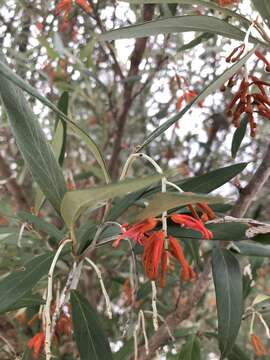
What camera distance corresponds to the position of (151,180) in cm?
40

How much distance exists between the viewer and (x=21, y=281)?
0.59 m

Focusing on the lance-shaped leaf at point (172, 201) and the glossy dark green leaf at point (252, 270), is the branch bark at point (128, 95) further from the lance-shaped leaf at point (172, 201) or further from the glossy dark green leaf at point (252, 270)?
the lance-shaped leaf at point (172, 201)

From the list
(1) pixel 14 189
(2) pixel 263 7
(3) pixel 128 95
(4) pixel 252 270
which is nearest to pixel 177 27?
(2) pixel 263 7

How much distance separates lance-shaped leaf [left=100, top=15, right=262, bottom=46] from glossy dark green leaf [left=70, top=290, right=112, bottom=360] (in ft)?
1.05

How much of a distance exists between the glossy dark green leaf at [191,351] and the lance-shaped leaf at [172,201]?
1.41 feet

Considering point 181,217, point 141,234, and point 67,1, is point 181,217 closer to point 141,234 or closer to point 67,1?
point 141,234

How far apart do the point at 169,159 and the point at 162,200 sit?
1.37 meters


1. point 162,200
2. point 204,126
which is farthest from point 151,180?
point 204,126

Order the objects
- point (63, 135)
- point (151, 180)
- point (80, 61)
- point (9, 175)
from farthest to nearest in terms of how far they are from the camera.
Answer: point (9, 175)
point (80, 61)
point (63, 135)
point (151, 180)

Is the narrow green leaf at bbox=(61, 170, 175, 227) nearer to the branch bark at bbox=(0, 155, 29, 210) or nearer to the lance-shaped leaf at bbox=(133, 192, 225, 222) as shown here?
the lance-shaped leaf at bbox=(133, 192, 225, 222)

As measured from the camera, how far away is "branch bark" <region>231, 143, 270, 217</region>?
70cm

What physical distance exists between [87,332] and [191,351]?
0.27 meters

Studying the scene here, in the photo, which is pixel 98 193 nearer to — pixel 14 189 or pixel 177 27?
pixel 177 27

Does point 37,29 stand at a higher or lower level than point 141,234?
higher
